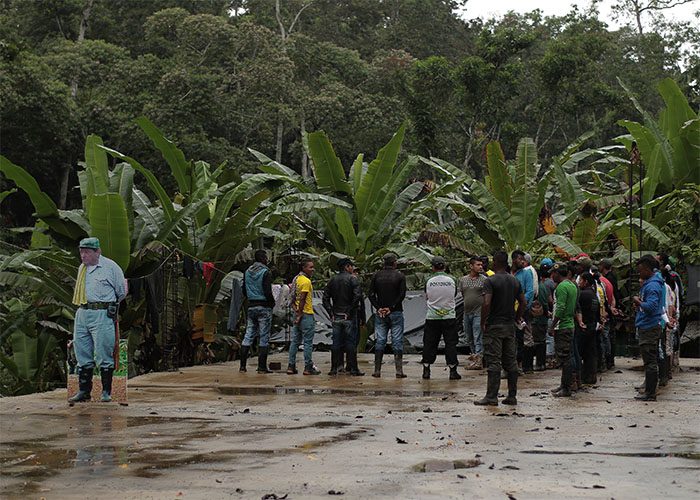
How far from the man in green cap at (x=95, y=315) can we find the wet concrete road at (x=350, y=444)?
43 centimetres

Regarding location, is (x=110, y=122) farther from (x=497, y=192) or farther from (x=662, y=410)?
(x=662, y=410)

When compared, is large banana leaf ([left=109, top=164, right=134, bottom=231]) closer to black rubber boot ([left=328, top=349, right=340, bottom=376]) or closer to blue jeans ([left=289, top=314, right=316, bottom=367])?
blue jeans ([left=289, top=314, right=316, bottom=367])

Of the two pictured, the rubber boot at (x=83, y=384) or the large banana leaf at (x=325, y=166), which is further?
the large banana leaf at (x=325, y=166)

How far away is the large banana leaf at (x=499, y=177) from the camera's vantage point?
2347 cm

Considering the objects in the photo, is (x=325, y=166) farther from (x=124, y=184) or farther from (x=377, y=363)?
(x=377, y=363)

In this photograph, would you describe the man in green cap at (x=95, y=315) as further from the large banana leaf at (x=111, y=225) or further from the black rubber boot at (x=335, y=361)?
the black rubber boot at (x=335, y=361)

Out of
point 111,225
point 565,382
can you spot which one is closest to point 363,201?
point 111,225

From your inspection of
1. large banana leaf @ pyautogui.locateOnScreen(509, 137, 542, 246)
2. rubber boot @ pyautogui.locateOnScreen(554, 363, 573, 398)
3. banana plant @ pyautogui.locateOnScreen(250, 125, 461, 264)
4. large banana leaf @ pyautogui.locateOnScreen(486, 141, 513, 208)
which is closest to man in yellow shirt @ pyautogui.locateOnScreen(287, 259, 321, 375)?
rubber boot @ pyautogui.locateOnScreen(554, 363, 573, 398)

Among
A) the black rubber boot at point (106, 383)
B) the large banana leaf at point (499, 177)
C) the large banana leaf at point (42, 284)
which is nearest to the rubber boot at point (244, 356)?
the large banana leaf at point (42, 284)

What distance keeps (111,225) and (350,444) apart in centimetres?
822

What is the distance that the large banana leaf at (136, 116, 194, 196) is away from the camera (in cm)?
2035

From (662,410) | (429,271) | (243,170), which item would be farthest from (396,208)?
(243,170)

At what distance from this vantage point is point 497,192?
2378cm

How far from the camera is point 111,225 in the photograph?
16641 mm
